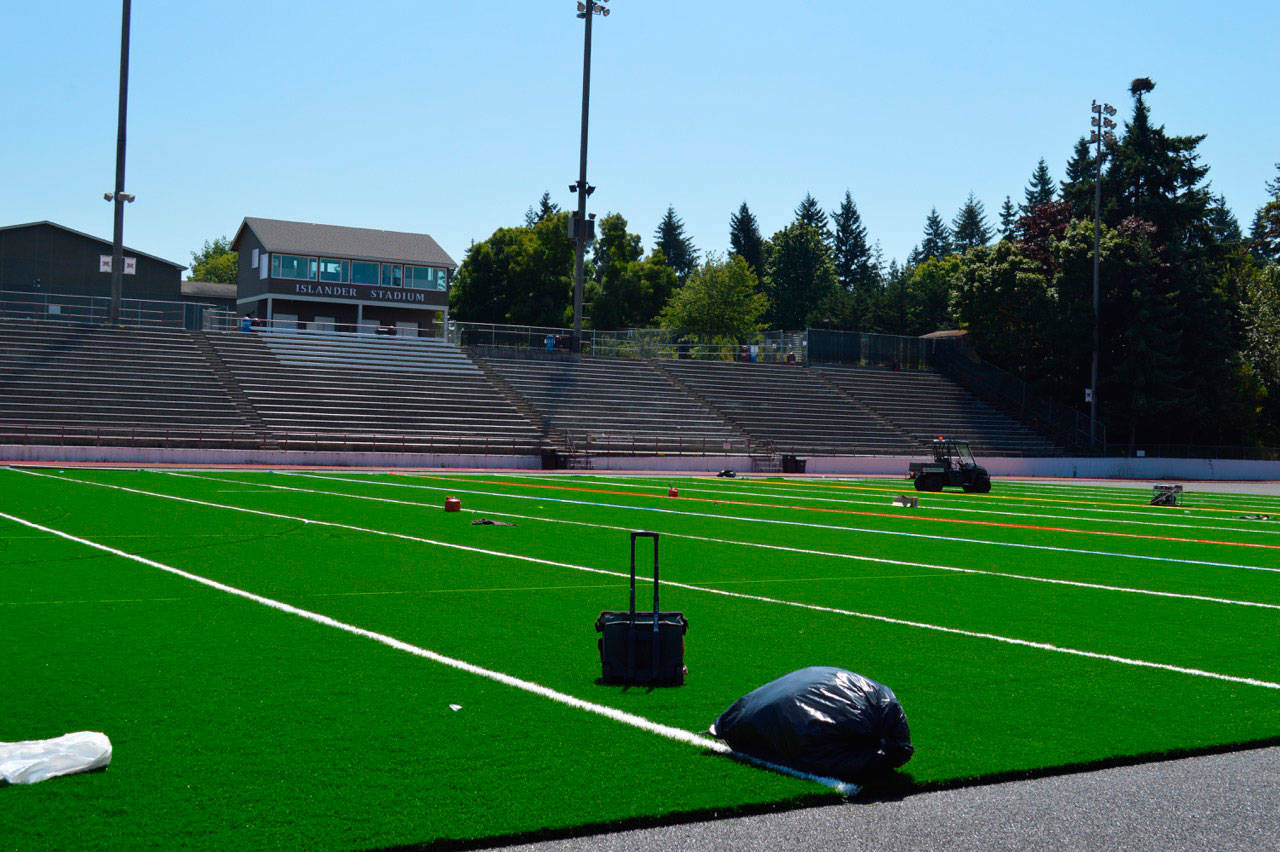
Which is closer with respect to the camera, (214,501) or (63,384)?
(214,501)

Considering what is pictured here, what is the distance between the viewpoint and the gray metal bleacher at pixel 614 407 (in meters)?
49.8

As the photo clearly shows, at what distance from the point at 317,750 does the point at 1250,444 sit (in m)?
68.4

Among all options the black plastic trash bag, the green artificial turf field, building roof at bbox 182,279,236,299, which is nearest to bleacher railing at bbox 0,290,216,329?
building roof at bbox 182,279,236,299

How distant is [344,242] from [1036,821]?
7027cm

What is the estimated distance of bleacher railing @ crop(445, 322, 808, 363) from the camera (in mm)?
58969

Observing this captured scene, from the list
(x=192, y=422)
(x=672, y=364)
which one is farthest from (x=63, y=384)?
(x=672, y=364)

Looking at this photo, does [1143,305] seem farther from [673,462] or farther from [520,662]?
[520,662]

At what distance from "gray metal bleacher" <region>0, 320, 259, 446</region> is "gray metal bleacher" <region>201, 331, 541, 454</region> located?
1497 mm

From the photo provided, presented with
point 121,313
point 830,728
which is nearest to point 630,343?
point 121,313

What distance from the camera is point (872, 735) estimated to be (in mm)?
6188

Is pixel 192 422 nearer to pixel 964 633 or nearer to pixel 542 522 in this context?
pixel 542 522

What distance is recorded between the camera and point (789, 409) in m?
57.0

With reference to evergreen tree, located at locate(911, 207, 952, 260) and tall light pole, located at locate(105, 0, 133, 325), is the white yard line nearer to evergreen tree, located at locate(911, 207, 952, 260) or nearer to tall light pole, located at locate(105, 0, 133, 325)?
tall light pole, located at locate(105, 0, 133, 325)

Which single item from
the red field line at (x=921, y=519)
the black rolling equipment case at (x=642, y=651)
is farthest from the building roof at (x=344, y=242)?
the black rolling equipment case at (x=642, y=651)
